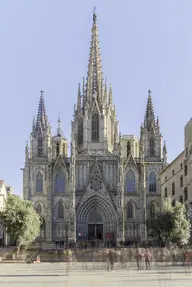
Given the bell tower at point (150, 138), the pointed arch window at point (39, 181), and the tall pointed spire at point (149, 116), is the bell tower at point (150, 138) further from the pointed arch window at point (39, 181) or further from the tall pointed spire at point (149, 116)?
the pointed arch window at point (39, 181)

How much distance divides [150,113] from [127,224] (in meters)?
22.8

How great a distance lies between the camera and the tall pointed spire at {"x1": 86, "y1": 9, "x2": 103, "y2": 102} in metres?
118

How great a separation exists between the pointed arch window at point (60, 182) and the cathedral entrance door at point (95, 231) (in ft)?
27.6

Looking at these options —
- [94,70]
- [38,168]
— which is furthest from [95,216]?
[94,70]

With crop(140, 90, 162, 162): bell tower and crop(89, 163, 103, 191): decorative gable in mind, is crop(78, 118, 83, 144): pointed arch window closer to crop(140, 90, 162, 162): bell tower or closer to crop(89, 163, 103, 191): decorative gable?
crop(89, 163, 103, 191): decorative gable

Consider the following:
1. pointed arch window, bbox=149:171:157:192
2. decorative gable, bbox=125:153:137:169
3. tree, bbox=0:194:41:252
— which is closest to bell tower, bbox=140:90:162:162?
decorative gable, bbox=125:153:137:169

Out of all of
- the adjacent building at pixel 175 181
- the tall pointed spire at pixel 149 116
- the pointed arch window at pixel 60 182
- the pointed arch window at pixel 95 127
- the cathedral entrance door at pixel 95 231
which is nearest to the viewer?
the adjacent building at pixel 175 181

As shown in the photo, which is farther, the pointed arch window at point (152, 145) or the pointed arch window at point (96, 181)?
the pointed arch window at point (152, 145)

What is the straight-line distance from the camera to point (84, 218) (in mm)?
108562

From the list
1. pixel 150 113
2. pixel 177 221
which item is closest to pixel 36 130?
pixel 150 113

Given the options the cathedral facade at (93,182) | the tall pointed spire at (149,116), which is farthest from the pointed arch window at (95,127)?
the tall pointed spire at (149,116)

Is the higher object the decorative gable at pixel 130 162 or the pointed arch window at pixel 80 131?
Answer: the pointed arch window at pixel 80 131

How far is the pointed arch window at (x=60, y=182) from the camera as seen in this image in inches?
4291

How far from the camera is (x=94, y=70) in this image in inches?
4774
